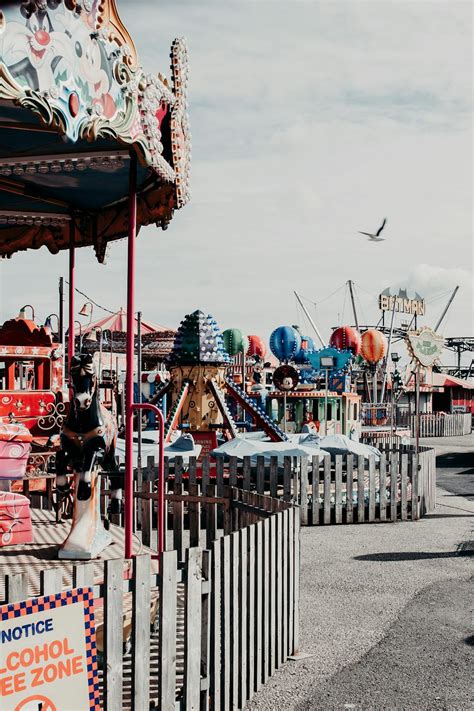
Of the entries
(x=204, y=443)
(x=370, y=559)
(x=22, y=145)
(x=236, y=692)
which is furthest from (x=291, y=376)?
(x=236, y=692)

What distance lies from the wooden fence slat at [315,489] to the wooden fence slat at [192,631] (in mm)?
8177

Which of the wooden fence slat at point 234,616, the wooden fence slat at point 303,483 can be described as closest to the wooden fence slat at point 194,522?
the wooden fence slat at point 303,483

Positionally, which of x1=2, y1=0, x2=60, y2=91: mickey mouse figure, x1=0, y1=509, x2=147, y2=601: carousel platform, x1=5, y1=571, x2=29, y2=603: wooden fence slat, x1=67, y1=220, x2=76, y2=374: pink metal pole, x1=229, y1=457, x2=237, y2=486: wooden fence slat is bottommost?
x1=0, y1=509, x2=147, y2=601: carousel platform

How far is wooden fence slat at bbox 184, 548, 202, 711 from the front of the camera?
4.73m

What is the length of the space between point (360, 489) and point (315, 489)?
0.81 metres

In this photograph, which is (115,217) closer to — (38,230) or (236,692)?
(38,230)

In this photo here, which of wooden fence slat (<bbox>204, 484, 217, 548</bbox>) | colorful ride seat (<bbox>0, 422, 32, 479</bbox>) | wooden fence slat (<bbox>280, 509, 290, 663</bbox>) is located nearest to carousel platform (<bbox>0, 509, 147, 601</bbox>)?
colorful ride seat (<bbox>0, 422, 32, 479</bbox>)

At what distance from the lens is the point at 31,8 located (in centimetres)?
477

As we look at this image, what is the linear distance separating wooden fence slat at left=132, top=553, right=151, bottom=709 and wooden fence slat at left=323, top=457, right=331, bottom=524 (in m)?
8.80

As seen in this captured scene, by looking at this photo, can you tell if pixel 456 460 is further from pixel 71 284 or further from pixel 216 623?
pixel 216 623

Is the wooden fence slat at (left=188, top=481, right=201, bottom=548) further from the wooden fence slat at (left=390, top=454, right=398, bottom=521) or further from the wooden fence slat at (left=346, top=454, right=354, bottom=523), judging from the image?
the wooden fence slat at (left=390, top=454, right=398, bottom=521)

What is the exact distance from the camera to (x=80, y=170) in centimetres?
832

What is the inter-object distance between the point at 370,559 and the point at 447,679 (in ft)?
14.0

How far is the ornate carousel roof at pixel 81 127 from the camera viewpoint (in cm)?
491
